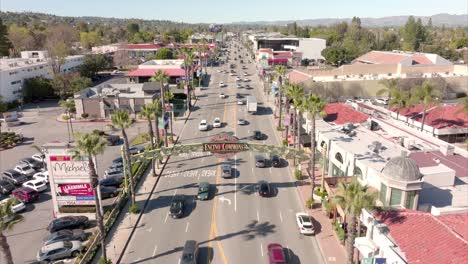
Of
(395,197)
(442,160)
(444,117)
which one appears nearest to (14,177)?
(395,197)

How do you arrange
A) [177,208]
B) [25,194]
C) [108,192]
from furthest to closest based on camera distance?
[108,192]
[25,194]
[177,208]

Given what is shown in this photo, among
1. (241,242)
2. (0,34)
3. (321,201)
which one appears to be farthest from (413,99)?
(0,34)

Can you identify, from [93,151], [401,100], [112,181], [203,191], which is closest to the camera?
[93,151]

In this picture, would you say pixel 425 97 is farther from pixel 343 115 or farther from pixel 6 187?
pixel 6 187

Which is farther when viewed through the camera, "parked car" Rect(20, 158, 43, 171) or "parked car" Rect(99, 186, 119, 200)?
"parked car" Rect(20, 158, 43, 171)

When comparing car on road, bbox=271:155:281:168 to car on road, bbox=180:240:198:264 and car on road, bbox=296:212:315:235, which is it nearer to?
car on road, bbox=296:212:315:235

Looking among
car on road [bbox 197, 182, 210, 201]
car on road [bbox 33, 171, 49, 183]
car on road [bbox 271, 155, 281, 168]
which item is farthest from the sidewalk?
car on road [bbox 33, 171, 49, 183]
